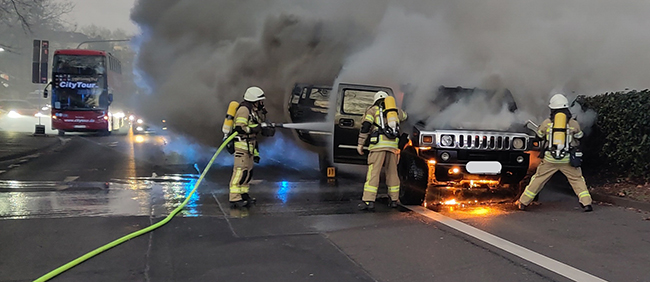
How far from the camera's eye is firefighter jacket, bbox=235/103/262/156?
22.9ft

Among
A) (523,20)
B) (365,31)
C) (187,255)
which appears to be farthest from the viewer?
(365,31)

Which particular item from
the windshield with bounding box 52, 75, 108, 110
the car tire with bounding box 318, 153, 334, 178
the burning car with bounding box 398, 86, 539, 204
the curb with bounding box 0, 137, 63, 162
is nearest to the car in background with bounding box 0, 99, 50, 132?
the windshield with bounding box 52, 75, 108, 110

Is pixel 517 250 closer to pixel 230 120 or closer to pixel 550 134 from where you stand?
pixel 550 134

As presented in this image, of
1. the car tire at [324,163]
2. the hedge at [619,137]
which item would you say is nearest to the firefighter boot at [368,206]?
the car tire at [324,163]

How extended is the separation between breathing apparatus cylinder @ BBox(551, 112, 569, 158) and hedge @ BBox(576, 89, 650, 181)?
1.75 metres

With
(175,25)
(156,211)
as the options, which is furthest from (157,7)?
(156,211)

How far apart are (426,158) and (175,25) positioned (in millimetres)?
9563

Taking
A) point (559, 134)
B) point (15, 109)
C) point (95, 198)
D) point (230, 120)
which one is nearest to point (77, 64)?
point (15, 109)

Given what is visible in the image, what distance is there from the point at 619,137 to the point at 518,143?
2.15 meters

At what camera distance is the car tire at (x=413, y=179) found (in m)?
6.86

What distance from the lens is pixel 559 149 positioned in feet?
21.1

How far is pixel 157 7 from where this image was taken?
565 inches

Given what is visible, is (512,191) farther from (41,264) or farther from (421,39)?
(41,264)

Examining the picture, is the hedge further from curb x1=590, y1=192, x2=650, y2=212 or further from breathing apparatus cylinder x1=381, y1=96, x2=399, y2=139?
breathing apparatus cylinder x1=381, y1=96, x2=399, y2=139
